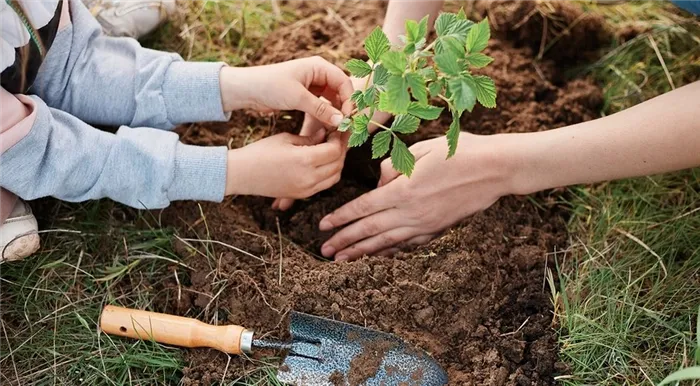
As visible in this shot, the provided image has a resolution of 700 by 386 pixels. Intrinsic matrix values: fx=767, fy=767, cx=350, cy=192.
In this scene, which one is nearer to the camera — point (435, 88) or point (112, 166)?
point (435, 88)

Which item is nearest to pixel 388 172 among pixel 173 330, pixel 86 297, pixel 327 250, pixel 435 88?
pixel 327 250

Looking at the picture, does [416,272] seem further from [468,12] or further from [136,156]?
[468,12]

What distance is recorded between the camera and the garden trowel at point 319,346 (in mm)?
1446

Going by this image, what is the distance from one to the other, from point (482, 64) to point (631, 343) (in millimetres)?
658

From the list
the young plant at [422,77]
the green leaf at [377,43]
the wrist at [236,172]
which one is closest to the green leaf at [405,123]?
the young plant at [422,77]

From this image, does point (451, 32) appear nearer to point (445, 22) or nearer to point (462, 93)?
point (445, 22)

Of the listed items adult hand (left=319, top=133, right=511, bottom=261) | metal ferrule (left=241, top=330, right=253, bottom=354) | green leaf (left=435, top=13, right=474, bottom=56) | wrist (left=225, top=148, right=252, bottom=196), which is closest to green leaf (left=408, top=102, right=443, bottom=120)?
green leaf (left=435, top=13, right=474, bottom=56)

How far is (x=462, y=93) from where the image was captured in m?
1.13

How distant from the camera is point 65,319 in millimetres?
1559

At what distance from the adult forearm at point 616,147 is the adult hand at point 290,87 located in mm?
365

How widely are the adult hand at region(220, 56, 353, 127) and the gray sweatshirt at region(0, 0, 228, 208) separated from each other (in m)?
0.04

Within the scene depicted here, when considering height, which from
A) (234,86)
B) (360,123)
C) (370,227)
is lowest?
(370,227)

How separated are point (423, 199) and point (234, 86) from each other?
0.47 m

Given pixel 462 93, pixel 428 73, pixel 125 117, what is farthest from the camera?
pixel 125 117
